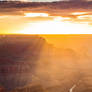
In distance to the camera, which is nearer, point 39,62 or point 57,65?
point 57,65

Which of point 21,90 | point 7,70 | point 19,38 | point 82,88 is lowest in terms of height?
point 19,38

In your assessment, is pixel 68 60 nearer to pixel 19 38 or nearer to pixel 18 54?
pixel 18 54

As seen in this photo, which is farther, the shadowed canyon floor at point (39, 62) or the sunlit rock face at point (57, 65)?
the sunlit rock face at point (57, 65)

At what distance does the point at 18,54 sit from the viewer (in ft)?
366

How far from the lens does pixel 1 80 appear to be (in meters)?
63.8

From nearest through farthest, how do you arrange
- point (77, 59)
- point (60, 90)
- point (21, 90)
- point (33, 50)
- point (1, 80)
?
point (21, 90) < point (60, 90) < point (1, 80) < point (77, 59) < point (33, 50)

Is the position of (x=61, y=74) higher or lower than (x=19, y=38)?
higher

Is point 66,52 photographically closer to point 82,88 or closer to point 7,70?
point 7,70

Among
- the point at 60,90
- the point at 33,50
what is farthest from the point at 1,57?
the point at 60,90

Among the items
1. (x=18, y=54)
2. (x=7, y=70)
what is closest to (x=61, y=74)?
(x=7, y=70)

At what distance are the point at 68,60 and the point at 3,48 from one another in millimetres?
33548

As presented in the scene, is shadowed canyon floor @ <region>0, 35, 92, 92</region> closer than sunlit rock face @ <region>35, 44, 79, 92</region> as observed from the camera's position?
Yes

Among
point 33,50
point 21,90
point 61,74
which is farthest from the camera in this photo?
point 33,50

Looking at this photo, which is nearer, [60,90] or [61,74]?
[60,90]
